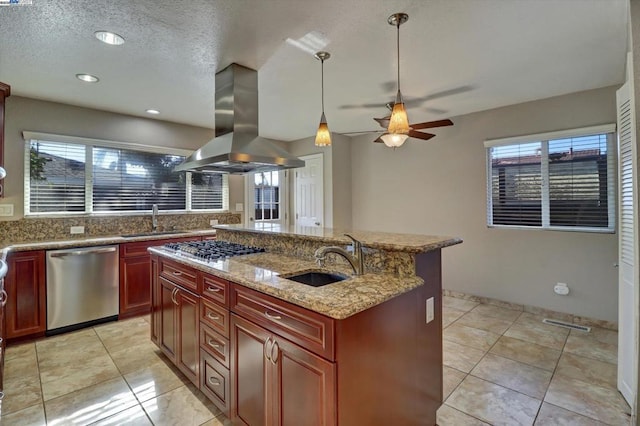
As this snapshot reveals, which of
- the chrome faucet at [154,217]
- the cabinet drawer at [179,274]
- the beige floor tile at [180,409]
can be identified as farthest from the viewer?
the chrome faucet at [154,217]

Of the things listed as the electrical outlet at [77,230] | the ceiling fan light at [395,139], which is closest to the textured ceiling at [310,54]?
the ceiling fan light at [395,139]

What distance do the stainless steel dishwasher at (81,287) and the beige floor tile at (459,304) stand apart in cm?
418

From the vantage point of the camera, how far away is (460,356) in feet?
8.87

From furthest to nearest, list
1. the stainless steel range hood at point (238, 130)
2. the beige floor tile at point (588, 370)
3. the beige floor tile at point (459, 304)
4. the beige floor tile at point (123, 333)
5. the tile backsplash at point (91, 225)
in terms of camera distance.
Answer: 1. the beige floor tile at point (459, 304)
2. the tile backsplash at point (91, 225)
3. the beige floor tile at point (123, 333)
4. the stainless steel range hood at point (238, 130)
5. the beige floor tile at point (588, 370)

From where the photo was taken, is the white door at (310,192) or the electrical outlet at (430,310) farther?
the white door at (310,192)

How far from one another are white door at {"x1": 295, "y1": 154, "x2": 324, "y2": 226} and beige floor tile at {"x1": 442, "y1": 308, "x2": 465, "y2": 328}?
255 centimetres

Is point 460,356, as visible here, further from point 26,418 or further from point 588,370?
point 26,418

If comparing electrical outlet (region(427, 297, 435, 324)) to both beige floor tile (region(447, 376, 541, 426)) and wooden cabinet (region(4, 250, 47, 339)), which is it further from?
wooden cabinet (region(4, 250, 47, 339))

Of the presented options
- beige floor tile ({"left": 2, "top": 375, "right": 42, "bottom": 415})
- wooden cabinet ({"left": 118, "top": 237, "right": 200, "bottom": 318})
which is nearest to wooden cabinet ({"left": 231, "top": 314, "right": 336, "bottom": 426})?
beige floor tile ({"left": 2, "top": 375, "right": 42, "bottom": 415})

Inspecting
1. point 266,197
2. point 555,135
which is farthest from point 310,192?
point 555,135

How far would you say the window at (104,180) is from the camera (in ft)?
11.4

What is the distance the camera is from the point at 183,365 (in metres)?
2.26

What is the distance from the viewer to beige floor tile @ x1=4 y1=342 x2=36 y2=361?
2.70 meters

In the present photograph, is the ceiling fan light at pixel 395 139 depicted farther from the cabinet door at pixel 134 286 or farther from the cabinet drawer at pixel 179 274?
the cabinet door at pixel 134 286
